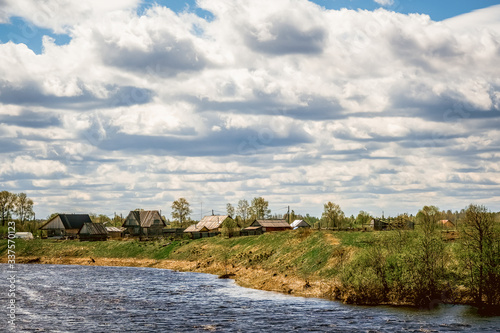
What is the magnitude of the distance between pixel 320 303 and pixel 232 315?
38.0 ft

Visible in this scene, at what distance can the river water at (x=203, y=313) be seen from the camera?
4562cm

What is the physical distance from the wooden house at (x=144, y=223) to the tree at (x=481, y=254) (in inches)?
5827

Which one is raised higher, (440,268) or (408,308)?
(440,268)

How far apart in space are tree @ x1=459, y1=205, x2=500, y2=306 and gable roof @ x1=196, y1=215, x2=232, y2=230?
4993 inches

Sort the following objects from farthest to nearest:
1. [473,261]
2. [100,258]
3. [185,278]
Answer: [100,258]
[185,278]
[473,261]

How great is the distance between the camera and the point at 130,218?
198 m

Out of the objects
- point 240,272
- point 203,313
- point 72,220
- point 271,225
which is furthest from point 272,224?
point 203,313

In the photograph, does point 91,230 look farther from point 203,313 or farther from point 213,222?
point 203,313

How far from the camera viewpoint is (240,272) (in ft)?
304

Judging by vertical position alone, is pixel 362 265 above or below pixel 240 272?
above

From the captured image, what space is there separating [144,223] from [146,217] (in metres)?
2.65

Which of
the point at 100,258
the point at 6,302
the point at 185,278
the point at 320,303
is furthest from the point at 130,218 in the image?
the point at 320,303

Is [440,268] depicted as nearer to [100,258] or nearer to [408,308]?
[408,308]

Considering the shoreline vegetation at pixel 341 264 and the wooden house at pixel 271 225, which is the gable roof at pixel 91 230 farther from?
the wooden house at pixel 271 225
